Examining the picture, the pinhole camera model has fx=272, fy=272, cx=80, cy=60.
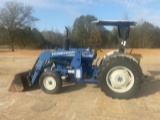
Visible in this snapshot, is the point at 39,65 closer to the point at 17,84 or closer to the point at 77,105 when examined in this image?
the point at 17,84

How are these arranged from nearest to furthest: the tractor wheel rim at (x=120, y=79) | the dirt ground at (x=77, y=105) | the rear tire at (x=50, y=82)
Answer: the dirt ground at (x=77, y=105) < the tractor wheel rim at (x=120, y=79) < the rear tire at (x=50, y=82)

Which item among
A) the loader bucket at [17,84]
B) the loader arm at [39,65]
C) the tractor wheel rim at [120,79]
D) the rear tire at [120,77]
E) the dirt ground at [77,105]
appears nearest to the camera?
the dirt ground at [77,105]

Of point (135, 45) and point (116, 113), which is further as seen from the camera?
point (135, 45)

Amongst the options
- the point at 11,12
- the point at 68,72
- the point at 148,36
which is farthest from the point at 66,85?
the point at 11,12

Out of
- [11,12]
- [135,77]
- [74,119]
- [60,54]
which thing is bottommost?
[74,119]

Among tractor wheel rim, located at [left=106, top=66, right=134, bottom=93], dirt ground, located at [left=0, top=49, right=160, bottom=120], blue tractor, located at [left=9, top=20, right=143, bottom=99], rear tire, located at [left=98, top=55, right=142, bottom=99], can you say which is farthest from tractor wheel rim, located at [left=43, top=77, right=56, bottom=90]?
tractor wheel rim, located at [left=106, top=66, right=134, bottom=93]

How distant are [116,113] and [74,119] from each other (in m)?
1.01

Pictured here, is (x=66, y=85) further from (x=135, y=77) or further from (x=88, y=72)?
(x=135, y=77)

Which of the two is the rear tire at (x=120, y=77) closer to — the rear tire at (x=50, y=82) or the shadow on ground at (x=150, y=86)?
the shadow on ground at (x=150, y=86)

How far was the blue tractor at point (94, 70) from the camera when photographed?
7.56m

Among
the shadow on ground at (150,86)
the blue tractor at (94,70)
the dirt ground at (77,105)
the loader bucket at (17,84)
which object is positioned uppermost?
the blue tractor at (94,70)

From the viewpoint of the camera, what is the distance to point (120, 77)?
7.66 metres

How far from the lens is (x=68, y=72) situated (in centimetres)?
848

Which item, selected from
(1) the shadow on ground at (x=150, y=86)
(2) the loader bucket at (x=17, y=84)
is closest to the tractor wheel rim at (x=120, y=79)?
(1) the shadow on ground at (x=150, y=86)
